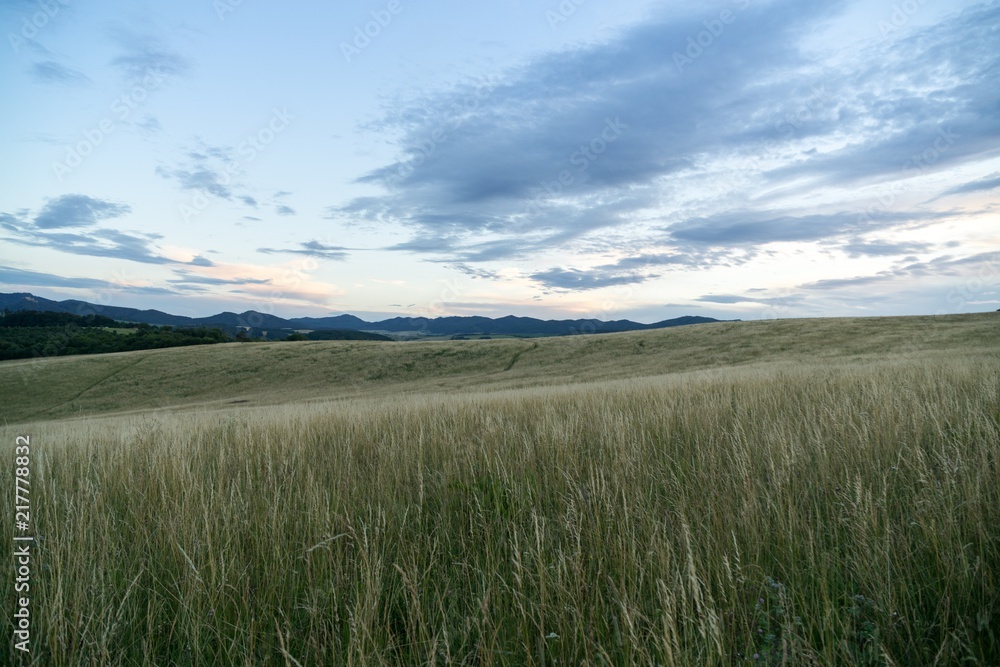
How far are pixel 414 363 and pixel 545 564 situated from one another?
128 feet

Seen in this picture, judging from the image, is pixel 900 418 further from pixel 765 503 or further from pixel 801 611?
pixel 801 611

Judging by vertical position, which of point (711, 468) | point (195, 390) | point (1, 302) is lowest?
point (195, 390)

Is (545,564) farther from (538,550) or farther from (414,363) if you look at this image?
(414,363)

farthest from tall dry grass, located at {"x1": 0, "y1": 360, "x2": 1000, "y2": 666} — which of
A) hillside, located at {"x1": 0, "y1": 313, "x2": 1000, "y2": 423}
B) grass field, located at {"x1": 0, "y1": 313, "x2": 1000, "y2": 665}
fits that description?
hillside, located at {"x1": 0, "y1": 313, "x2": 1000, "y2": 423}

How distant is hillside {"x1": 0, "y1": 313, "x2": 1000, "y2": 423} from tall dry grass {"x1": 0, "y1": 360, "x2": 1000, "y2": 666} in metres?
24.1

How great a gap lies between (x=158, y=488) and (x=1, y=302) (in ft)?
546

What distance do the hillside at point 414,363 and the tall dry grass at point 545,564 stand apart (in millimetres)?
24055

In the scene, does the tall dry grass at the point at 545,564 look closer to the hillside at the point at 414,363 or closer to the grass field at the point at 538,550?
the grass field at the point at 538,550

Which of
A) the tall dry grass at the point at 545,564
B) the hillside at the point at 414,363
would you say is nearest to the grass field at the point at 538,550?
the tall dry grass at the point at 545,564

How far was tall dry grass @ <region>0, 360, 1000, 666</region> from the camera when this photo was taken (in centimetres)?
178

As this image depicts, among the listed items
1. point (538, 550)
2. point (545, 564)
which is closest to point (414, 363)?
point (545, 564)

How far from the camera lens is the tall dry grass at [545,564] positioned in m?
1.78

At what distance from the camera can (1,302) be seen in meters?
121

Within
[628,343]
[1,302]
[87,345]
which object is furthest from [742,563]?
[1,302]
